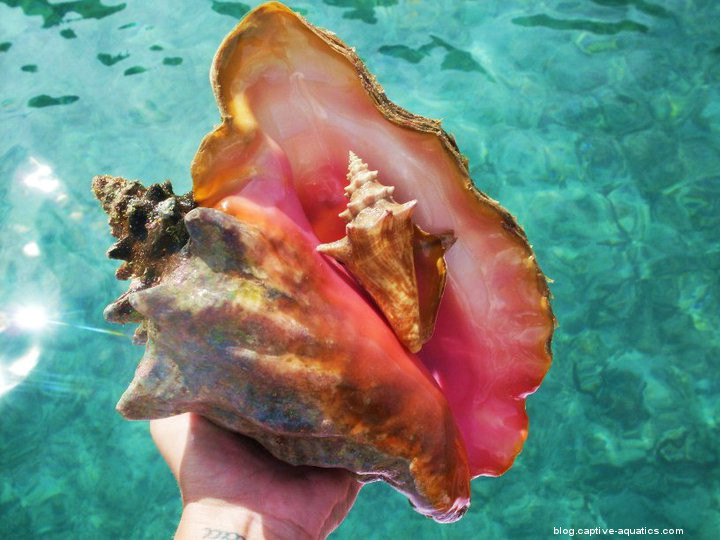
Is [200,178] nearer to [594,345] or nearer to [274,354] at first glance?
[274,354]

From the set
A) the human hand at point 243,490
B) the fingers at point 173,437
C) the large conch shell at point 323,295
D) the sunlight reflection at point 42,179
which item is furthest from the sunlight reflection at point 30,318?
the large conch shell at point 323,295

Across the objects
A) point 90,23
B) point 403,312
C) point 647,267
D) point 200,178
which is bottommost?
point 647,267

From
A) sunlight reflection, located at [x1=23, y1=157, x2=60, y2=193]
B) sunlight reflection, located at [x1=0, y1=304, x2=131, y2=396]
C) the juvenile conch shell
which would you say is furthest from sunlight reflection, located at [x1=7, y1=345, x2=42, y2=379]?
the juvenile conch shell

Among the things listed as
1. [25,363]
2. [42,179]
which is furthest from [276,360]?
[42,179]

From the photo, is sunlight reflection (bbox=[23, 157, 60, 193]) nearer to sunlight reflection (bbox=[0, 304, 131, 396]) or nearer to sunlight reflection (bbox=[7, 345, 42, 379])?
sunlight reflection (bbox=[0, 304, 131, 396])

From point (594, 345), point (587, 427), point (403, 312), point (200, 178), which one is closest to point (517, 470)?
point (587, 427)

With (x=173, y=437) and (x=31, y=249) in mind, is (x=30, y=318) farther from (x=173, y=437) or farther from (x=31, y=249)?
(x=173, y=437)
